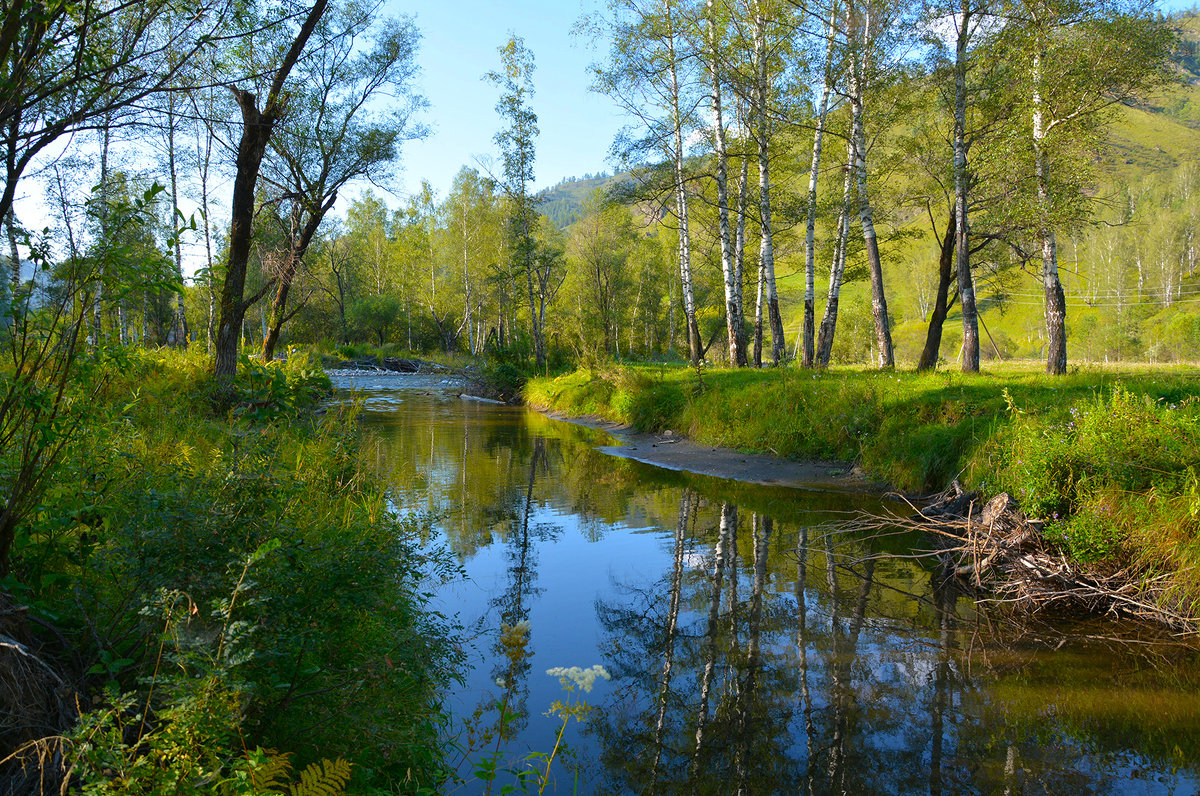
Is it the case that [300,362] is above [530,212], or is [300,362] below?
below

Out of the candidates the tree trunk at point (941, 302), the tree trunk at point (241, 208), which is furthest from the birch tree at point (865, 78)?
the tree trunk at point (241, 208)

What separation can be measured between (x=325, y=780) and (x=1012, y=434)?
26.4ft

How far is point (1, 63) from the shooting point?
8.75ft

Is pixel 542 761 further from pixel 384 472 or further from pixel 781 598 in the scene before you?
pixel 384 472

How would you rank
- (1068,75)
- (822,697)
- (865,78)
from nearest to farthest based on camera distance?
(822,697)
(1068,75)
(865,78)

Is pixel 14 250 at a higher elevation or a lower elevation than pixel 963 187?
lower

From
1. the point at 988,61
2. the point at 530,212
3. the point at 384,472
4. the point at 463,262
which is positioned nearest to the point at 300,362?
the point at 384,472

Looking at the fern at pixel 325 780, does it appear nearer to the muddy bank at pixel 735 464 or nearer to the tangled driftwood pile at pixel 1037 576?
the tangled driftwood pile at pixel 1037 576

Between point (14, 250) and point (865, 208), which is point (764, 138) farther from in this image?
point (14, 250)

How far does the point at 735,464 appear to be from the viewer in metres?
12.3

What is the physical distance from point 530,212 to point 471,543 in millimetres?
28373

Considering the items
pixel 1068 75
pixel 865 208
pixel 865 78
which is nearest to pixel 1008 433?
pixel 865 208

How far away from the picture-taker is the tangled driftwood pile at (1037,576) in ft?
17.6

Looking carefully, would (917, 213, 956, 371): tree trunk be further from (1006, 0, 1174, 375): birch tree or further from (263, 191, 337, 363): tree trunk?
(263, 191, 337, 363): tree trunk
